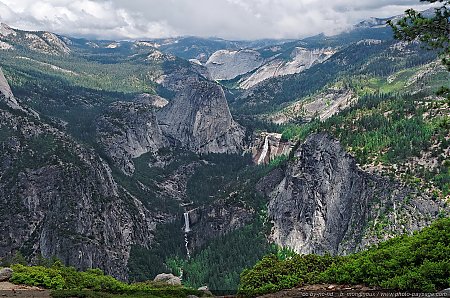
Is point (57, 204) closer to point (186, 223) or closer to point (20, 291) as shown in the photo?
point (186, 223)

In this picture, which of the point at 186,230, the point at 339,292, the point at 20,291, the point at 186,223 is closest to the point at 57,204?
the point at 186,230

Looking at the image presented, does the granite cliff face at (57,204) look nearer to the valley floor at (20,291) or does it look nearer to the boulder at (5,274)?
the boulder at (5,274)

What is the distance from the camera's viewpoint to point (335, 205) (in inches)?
5507

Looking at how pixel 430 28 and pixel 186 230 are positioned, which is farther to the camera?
pixel 186 230

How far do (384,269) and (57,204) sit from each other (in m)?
126

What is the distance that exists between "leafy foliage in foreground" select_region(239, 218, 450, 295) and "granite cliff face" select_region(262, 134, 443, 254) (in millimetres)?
66998

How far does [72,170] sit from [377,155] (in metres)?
101

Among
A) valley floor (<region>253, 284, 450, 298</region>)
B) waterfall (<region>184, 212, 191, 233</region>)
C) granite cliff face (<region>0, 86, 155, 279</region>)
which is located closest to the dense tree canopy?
valley floor (<region>253, 284, 450, 298</region>)

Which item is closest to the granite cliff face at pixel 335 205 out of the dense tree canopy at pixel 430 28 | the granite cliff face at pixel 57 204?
the granite cliff face at pixel 57 204

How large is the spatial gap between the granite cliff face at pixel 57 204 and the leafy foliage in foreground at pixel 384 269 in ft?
335

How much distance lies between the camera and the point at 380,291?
97.2 ft

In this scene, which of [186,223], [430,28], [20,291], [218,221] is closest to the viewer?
[430,28]

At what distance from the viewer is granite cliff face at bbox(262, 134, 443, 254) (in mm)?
110500

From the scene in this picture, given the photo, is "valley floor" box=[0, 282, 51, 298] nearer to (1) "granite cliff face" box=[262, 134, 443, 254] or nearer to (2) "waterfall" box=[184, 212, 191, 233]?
(1) "granite cliff face" box=[262, 134, 443, 254]
